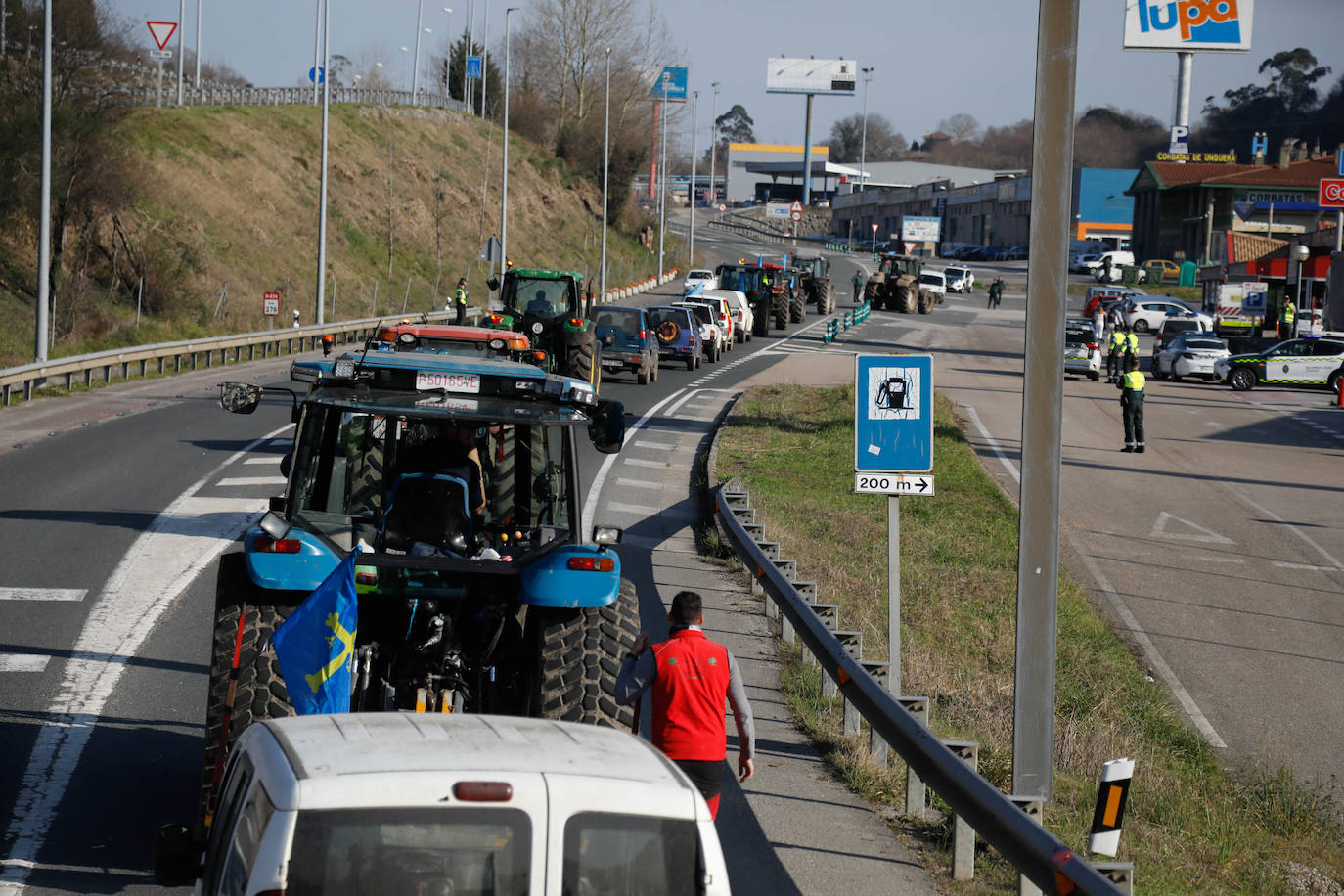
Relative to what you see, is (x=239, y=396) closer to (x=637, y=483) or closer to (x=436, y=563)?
(x=436, y=563)

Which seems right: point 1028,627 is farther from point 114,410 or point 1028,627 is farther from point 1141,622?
point 114,410

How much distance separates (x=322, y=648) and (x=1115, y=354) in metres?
42.3

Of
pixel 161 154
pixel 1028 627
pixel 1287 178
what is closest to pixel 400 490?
pixel 1028 627

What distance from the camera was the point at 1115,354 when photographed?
4516 centimetres

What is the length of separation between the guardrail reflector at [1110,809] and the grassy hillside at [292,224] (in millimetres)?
29956

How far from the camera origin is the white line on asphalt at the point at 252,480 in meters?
18.6

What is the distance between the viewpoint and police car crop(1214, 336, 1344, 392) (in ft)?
145

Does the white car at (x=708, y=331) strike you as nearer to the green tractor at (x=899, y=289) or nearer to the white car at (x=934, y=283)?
the green tractor at (x=899, y=289)

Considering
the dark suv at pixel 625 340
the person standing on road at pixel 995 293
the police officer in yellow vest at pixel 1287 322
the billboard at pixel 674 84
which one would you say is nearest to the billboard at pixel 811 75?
the billboard at pixel 674 84

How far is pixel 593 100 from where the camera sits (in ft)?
352

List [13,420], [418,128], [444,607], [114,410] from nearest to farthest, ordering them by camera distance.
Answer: [444,607] < [13,420] < [114,410] < [418,128]

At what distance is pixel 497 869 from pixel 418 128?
8405 cm

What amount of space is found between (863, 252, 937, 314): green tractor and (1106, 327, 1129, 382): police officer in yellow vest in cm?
2485

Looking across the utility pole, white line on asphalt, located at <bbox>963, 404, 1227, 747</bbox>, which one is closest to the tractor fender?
white line on asphalt, located at <bbox>963, 404, 1227, 747</bbox>
